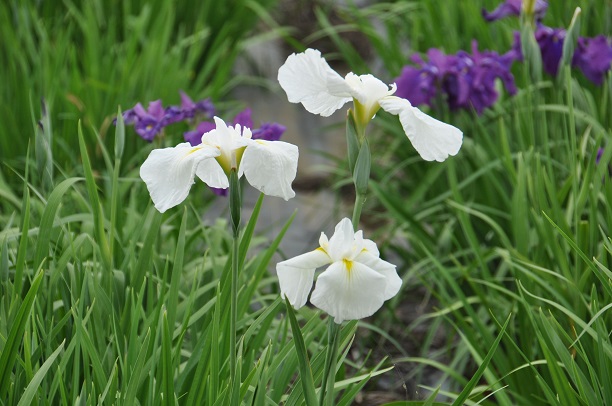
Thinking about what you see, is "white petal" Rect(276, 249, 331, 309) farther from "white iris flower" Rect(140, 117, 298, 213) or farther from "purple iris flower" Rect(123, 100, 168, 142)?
"purple iris flower" Rect(123, 100, 168, 142)

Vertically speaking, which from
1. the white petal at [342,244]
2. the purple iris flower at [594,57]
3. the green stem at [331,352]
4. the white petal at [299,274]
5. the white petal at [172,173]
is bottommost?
the purple iris flower at [594,57]

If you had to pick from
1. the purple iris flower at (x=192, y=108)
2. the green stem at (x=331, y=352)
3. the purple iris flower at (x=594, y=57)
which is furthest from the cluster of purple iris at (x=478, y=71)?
the green stem at (x=331, y=352)

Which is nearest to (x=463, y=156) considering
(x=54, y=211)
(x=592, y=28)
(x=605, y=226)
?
(x=605, y=226)

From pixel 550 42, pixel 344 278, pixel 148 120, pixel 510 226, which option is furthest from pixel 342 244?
pixel 550 42

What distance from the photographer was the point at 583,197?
1.83 m

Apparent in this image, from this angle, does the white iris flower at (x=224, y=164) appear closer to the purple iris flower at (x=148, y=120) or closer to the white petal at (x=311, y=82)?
the white petal at (x=311, y=82)

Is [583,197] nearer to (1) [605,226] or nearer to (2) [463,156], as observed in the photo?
(1) [605,226]

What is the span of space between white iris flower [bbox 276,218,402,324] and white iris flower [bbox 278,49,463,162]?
16 cm

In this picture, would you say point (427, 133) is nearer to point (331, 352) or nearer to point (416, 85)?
point (331, 352)

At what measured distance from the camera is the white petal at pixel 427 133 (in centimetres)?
111

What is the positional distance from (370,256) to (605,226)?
1159mm

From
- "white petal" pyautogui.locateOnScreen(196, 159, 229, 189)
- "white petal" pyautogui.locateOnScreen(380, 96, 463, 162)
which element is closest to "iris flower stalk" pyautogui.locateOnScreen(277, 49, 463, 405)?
"white petal" pyautogui.locateOnScreen(380, 96, 463, 162)

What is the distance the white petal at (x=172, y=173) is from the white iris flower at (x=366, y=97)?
16 cm

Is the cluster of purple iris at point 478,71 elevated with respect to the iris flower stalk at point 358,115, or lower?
lower
